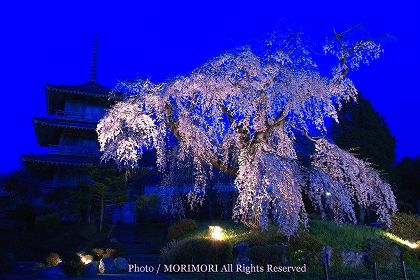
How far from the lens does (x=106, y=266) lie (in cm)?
1224

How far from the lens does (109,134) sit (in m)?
9.53

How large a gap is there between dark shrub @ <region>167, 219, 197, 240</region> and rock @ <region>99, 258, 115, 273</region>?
3822 mm

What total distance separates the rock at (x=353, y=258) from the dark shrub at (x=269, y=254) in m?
2.05

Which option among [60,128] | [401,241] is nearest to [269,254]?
[401,241]

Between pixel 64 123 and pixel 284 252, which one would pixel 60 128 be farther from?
pixel 284 252

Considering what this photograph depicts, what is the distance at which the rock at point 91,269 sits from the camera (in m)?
11.2

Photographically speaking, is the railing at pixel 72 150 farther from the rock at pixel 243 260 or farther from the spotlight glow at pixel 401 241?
the spotlight glow at pixel 401 241

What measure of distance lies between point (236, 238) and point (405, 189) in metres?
18.2

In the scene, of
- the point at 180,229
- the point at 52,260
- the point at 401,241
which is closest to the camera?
the point at 52,260

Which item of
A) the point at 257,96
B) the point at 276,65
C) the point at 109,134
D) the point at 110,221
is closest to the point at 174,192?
the point at 109,134

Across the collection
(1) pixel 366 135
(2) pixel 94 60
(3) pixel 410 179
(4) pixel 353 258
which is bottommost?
(4) pixel 353 258

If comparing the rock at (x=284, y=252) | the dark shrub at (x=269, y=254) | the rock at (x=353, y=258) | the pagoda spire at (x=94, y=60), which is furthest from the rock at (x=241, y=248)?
the pagoda spire at (x=94, y=60)

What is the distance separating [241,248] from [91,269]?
14.9 feet

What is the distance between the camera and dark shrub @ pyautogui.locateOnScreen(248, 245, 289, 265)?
34.8 feet
